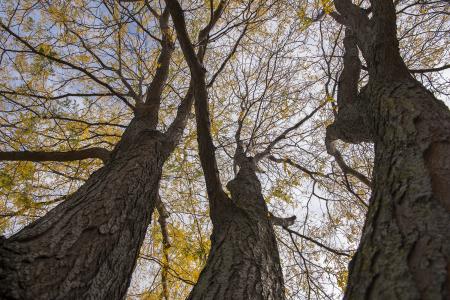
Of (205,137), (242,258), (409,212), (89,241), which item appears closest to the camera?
(409,212)

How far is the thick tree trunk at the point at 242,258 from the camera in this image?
74.1 inches

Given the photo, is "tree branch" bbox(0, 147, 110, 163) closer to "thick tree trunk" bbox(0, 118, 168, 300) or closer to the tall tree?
"thick tree trunk" bbox(0, 118, 168, 300)

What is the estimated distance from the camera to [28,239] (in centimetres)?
171

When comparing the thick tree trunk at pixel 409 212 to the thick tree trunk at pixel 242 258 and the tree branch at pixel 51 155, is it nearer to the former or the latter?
the thick tree trunk at pixel 242 258

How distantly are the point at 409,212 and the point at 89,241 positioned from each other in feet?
5.52

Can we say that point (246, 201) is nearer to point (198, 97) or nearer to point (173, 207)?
point (198, 97)

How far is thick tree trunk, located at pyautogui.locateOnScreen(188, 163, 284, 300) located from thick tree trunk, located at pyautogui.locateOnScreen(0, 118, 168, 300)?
21.2 inches

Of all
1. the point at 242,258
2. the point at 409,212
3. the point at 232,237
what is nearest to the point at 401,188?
the point at 409,212

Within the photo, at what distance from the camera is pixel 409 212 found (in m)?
1.17

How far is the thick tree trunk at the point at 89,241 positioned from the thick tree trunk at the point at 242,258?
539 millimetres

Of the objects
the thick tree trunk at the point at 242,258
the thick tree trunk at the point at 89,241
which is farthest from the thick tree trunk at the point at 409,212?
the thick tree trunk at the point at 89,241

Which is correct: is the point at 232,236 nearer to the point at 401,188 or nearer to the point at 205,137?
the point at 205,137

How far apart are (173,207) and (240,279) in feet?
13.9

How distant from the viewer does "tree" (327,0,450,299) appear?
0.91 m
